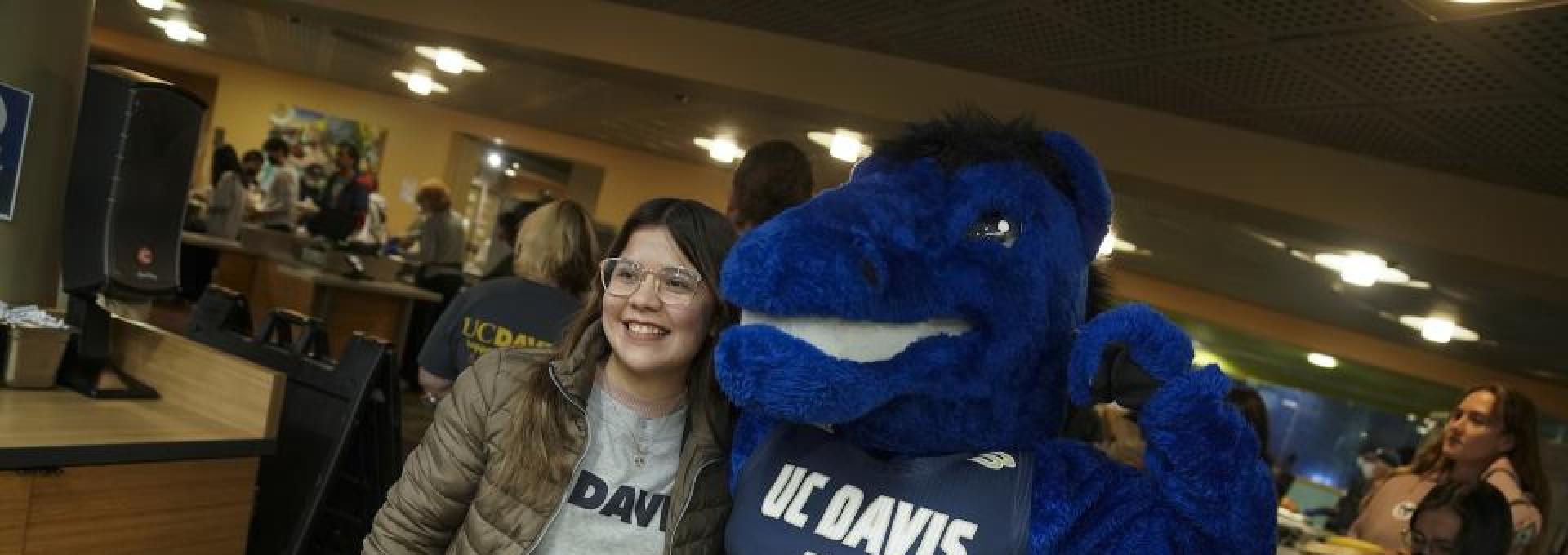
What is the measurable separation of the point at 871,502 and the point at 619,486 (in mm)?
529

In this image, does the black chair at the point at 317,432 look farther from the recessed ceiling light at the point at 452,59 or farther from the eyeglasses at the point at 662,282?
the recessed ceiling light at the point at 452,59

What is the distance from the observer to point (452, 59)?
7.09m

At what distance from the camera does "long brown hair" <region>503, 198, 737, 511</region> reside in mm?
1471

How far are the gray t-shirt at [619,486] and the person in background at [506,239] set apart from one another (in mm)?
3214

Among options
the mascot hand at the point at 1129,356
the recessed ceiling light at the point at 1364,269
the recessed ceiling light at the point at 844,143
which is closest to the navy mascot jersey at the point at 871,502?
the mascot hand at the point at 1129,356

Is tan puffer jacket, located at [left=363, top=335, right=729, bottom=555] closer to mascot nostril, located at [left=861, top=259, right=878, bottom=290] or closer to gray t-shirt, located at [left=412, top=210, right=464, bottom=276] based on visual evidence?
mascot nostril, located at [left=861, top=259, right=878, bottom=290]

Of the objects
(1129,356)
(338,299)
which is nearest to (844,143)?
(338,299)

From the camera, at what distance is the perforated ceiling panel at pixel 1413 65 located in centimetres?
312

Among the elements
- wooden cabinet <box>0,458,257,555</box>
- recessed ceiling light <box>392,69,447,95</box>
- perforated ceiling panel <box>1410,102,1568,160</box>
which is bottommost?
wooden cabinet <box>0,458,257,555</box>

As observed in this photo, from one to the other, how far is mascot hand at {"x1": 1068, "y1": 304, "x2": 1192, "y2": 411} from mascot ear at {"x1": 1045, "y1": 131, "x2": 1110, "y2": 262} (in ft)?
0.66

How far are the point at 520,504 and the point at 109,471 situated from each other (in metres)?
1.12

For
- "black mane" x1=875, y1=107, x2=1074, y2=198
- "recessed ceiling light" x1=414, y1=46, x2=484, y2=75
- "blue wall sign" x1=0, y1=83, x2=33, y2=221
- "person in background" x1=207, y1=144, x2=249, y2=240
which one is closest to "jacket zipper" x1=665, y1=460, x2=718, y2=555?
"black mane" x1=875, y1=107, x2=1074, y2=198

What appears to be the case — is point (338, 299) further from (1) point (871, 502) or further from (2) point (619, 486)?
(1) point (871, 502)

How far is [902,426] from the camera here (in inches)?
42.2
